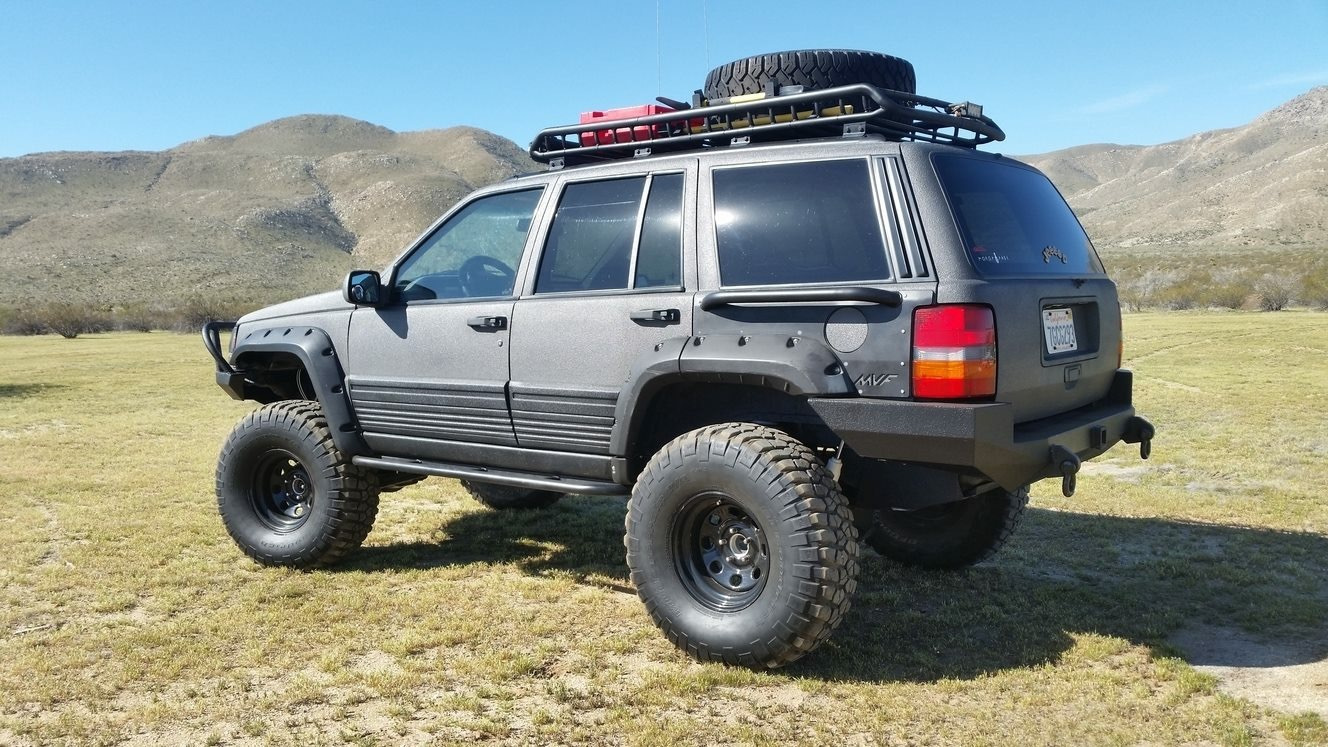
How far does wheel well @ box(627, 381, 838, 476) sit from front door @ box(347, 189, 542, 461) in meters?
0.72

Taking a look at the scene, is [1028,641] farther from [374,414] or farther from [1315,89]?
[1315,89]

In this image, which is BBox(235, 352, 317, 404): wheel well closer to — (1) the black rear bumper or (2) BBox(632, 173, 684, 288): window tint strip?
(2) BBox(632, 173, 684, 288): window tint strip

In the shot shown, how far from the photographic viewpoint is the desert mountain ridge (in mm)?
67062

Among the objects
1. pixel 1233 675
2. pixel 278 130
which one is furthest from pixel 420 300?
pixel 278 130

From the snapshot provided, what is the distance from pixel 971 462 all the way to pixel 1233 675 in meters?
1.40

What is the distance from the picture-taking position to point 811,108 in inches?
168

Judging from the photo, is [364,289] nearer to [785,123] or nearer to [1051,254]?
[785,123]

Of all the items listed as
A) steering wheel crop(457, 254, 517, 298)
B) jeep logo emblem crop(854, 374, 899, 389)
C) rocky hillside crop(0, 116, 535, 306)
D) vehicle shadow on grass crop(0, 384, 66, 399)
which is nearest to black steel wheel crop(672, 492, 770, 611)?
jeep logo emblem crop(854, 374, 899, 389)

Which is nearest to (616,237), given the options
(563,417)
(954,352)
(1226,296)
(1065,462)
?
(563,417)

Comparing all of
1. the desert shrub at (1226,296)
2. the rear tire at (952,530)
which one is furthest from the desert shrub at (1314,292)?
the rear tire at (952,530)

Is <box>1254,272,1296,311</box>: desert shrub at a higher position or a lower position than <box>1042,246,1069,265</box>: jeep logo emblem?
lower

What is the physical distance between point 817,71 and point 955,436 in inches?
77.8

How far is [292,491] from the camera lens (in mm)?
5664

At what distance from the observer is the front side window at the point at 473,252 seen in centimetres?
484
